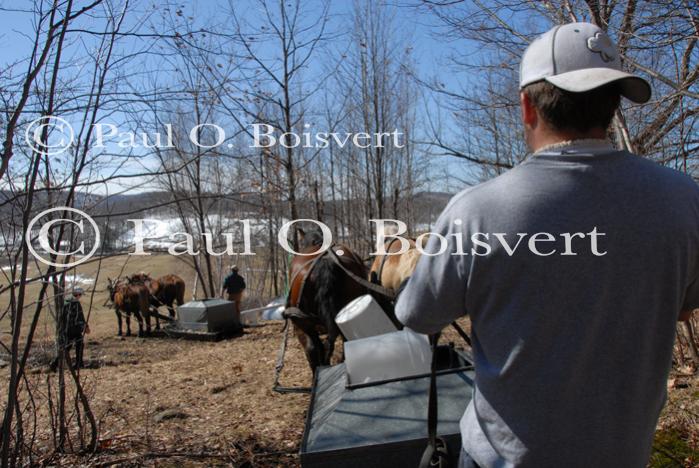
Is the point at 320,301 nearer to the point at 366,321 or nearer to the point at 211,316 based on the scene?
the point at 366,321

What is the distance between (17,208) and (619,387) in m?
3.62

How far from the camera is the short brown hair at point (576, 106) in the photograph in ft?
3.94

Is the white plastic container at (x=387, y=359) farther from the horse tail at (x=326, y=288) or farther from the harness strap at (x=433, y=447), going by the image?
the horse tail at (x=326, y=288)

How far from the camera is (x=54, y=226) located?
11.5 feet

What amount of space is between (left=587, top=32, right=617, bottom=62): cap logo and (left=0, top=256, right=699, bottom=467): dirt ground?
2.80m

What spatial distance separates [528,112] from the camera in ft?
4.25

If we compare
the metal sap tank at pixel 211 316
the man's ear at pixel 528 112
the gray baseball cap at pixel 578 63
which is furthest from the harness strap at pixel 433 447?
the metal sap tank at pixel 211 316

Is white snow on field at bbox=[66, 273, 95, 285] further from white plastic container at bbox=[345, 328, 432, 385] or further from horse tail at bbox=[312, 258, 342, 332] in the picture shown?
horse tail at bbox=[312, 258, 342, 332]

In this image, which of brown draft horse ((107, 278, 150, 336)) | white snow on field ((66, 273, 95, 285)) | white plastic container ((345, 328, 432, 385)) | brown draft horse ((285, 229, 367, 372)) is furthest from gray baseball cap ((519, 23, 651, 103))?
brown draft horse ((107, 278, 150, 336))

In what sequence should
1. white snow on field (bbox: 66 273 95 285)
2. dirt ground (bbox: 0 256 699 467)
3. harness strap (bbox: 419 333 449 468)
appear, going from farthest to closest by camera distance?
1. dirt ground (bbox: 0 256 699 467)
2. white snow on field (bbox: 66 273 95 285)
3. harness strap (bbox: 419 333 449 468)

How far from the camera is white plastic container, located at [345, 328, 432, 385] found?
2.79 m

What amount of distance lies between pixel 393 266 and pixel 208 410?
2891 millimetres

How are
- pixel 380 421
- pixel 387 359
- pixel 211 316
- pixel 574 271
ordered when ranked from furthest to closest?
pixel 211 316 < pixel 387 359 < pixel 380 421 < pixel 574 271

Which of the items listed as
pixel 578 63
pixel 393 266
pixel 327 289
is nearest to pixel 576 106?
pixel 578 63
